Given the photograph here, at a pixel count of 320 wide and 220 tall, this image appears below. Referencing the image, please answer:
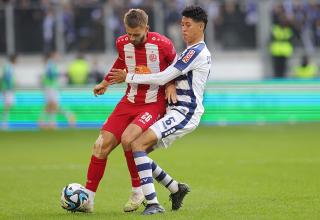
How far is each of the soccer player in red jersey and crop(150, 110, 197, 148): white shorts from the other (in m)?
0.13

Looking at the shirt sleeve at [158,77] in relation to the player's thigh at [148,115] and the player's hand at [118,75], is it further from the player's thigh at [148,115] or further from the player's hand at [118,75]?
the player's thigh at [148,115]

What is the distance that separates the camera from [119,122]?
35.4ft

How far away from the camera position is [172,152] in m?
20.1

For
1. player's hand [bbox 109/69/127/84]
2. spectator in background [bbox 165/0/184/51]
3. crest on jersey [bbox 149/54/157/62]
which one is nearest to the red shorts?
player's hand [bbox 109/69/127/84]

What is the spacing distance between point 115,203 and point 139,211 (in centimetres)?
98

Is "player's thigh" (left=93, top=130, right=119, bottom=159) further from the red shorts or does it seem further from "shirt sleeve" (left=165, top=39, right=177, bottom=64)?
"shirt sleeve" (left=165, top=39, right=177, bottom=64)

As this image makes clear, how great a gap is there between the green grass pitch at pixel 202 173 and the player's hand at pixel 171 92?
1271mm

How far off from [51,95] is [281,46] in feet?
25.5

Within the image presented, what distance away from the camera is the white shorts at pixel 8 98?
27.0m

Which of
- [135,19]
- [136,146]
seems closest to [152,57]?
[135,19]

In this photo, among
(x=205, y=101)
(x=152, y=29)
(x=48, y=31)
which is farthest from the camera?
(x=48, y=31)

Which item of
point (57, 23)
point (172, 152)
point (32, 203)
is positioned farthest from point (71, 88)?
point (32, 203)

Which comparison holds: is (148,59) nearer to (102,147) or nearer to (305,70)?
(102,147)

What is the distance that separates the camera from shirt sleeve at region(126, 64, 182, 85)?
10.5 m
